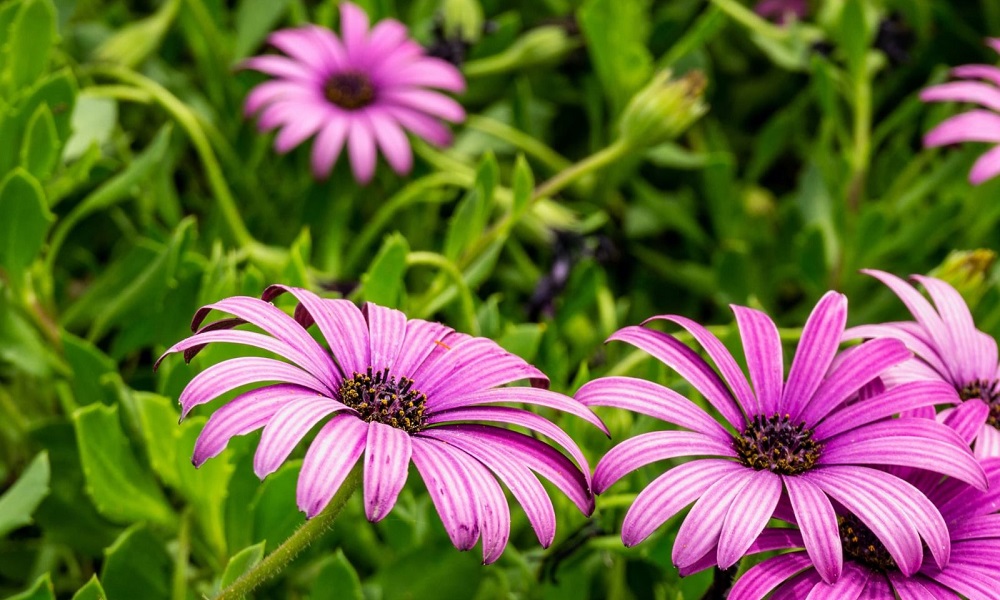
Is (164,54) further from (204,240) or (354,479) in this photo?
(354,479)

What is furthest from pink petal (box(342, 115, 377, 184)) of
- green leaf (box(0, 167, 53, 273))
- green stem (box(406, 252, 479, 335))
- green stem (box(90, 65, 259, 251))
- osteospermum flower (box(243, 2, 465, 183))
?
green leaf (box(0, 167, 53, 273))

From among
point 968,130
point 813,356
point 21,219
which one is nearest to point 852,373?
point 813,356

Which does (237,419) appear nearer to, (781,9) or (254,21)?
(254,21)

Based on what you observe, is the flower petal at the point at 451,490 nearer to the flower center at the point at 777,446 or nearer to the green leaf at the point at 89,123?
the flower center at the point at 777,446

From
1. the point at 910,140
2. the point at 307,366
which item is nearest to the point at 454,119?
the point at 307,366

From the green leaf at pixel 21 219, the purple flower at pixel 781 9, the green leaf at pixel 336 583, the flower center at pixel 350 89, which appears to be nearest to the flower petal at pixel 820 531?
the green leaf at pixel 336 583
